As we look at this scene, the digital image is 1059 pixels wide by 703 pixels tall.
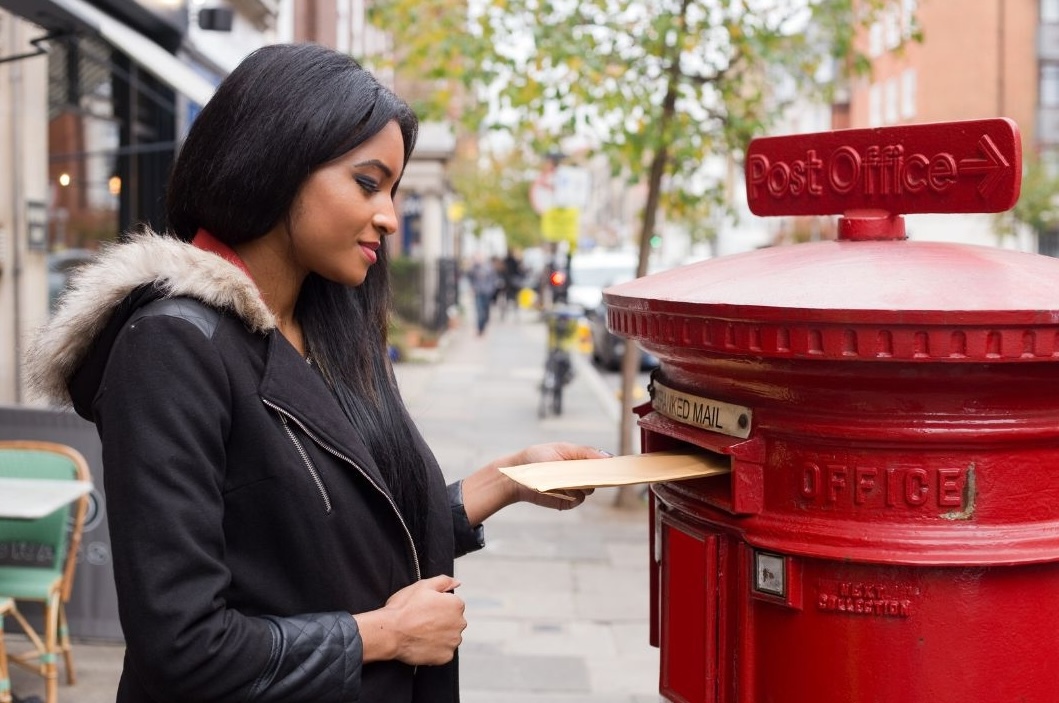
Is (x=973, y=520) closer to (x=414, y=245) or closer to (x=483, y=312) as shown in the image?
(x=483, y=312)

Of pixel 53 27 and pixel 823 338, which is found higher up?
pixel 53 27

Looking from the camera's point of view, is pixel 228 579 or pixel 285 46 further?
pixel 285 46

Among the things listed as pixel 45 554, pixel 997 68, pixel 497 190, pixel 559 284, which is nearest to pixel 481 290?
pixel 559 284

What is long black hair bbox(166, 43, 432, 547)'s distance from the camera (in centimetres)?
178

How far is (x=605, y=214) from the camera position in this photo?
387 feet

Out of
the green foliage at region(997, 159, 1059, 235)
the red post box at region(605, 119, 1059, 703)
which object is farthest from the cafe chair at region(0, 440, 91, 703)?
the green foliage at region(997, 159, 1059, 235)

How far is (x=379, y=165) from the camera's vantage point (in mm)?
1877

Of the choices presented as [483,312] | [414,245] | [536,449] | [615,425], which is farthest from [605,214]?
[536,449]

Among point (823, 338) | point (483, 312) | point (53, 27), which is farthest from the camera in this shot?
point (483, 312)

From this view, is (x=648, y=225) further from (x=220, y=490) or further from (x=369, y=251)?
(x=220, y=490)

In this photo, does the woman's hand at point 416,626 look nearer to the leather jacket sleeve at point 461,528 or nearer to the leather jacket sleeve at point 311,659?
the leather jacket sleeve at point 311,659

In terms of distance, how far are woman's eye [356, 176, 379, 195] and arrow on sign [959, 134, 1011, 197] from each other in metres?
1.03

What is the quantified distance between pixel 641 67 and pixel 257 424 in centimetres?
728

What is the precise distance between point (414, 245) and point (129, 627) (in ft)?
124
